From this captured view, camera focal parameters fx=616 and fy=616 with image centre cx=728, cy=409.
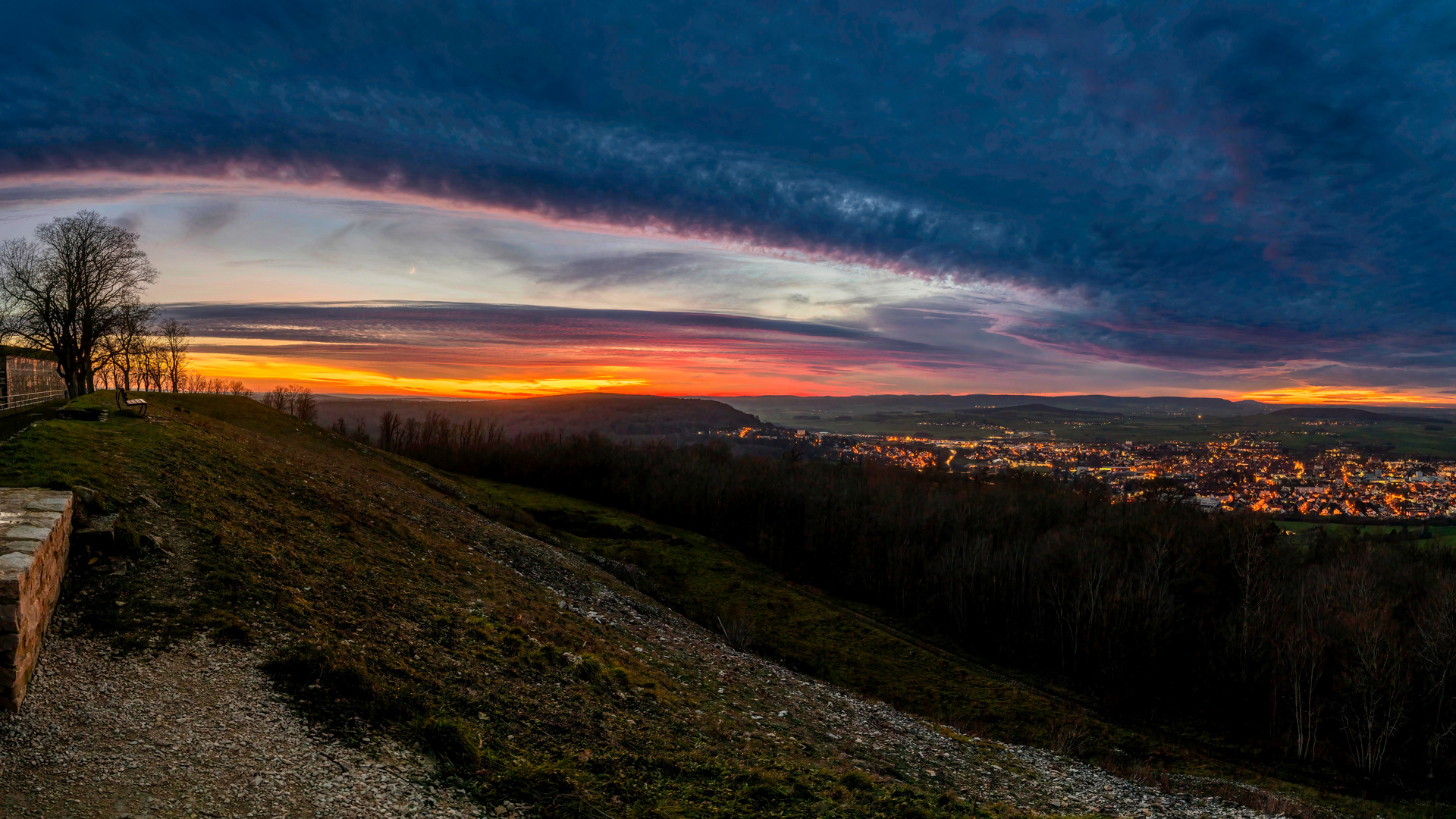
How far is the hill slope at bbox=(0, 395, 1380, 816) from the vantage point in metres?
8.96

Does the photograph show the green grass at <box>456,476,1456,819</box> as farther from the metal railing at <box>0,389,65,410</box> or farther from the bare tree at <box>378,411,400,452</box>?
the bare tree at <box>378,411,400,452</box>

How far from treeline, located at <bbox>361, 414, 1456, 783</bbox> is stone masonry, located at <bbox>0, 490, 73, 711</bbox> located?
57522 millimetres

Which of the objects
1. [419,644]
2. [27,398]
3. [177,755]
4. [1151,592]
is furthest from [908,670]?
[27,398]

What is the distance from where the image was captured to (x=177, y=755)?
8.77 meters

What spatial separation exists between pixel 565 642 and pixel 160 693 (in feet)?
35.8

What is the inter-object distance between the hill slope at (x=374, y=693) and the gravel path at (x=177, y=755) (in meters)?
0.03

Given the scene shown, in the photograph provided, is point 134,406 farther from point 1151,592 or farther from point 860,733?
point 1151,592

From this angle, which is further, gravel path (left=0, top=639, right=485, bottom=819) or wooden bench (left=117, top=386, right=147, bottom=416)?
wooden bench (left=117, top=386, right=147, bottom=416)

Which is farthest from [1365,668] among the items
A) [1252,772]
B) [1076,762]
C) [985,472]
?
[985,472]

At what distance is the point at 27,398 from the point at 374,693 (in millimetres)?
59072

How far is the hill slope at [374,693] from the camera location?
29.4 feet

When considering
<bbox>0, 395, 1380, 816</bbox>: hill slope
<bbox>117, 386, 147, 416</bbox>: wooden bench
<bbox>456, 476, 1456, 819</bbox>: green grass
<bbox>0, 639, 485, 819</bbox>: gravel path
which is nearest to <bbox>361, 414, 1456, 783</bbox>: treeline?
<bbox>456, 476, 1456, 819</bbox>: green grass

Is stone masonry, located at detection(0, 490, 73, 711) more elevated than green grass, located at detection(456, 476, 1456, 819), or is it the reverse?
stone masonry, located at detection(0, 490, 73, 711)

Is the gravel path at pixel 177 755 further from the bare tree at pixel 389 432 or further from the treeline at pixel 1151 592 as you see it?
the bare tree at pixel 389 432
